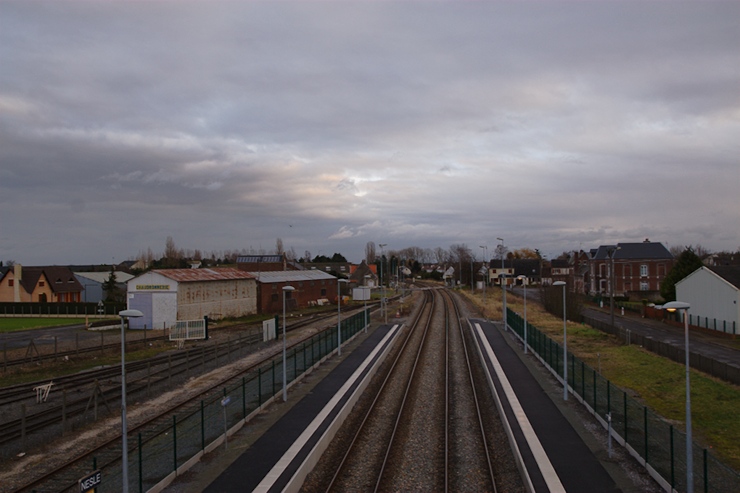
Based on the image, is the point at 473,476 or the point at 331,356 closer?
the point at 473,476

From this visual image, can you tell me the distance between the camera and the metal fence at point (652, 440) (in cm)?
1339

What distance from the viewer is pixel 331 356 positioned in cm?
3531

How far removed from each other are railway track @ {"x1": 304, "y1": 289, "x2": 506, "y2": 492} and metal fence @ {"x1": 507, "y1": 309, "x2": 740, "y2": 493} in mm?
4290

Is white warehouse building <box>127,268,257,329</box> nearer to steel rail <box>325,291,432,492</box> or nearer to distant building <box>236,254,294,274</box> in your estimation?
steel rail <box>325,291,432,492</box>

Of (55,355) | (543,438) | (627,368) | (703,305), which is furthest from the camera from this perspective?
(703,305)

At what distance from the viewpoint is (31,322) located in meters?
60.0

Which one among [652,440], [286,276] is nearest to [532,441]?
[652,440]

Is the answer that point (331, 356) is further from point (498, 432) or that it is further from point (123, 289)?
point (123, 289)

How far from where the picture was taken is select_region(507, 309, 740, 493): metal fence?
1339 centimetres

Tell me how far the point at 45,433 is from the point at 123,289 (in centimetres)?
7131

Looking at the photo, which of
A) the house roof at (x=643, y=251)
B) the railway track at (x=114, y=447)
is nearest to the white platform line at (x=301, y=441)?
the railway track at (x=114, y=447)

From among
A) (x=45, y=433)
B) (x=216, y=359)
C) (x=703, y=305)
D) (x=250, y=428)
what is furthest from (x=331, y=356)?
(x=703, y=305)

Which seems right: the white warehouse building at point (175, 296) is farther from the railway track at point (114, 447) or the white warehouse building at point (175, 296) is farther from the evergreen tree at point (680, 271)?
the evergreen tree at point (680, 271)

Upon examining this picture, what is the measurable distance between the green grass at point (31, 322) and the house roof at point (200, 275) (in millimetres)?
13629
